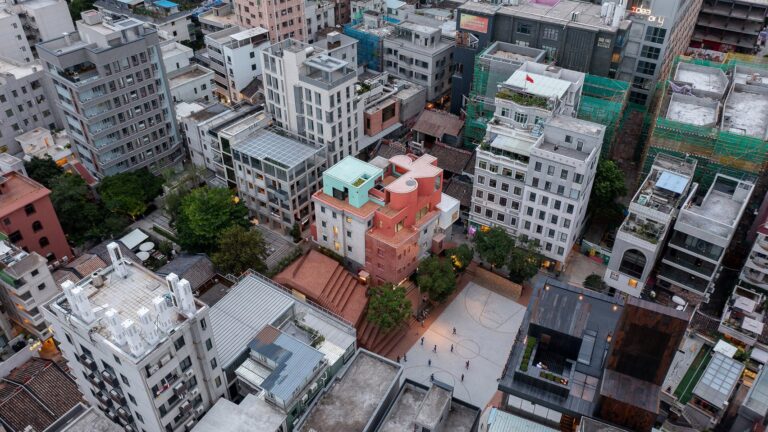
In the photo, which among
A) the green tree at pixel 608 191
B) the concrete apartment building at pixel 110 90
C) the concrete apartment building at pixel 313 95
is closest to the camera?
the concrete apartment building at pixel 110 90

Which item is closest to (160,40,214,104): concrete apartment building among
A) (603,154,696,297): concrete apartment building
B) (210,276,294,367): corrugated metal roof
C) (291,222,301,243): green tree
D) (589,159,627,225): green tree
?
(291,222,301,243): green tree

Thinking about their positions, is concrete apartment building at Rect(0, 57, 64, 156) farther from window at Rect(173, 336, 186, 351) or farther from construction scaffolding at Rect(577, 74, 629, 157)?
construction scaffolding at Rect(577, 74, 629, 157)

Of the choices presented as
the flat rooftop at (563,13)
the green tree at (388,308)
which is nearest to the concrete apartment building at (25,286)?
the green tree at (388,308)

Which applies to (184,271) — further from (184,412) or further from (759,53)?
(759,53)

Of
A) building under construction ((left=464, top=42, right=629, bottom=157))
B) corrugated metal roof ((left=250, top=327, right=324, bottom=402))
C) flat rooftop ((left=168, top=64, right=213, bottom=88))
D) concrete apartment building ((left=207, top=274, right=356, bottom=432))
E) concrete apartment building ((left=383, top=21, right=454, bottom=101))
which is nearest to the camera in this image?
corrugated metal roof ((left=250, top=327, right=324, bottom=402))

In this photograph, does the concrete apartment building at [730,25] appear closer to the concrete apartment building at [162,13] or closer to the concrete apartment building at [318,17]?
the concrete apartment building at [318,17]

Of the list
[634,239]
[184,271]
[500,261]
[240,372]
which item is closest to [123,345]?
[240,372]
